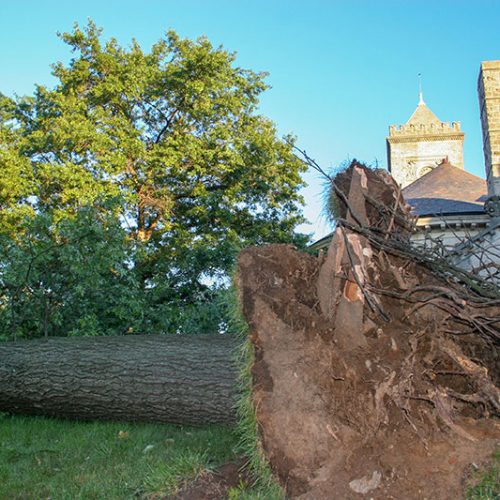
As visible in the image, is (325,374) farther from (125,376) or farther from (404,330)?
(125,376)

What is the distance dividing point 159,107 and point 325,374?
17254 millimetres

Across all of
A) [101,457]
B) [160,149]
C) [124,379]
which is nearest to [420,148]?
[160,149]

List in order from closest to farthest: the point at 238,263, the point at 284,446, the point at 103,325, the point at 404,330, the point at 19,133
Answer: the point at 284,446 → the point at 404,330 → the point at 238,263 → the point at 103,325 → the point at 19,133

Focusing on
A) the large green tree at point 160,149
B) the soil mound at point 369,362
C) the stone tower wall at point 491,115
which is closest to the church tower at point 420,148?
the stone tower wall at point 491,115

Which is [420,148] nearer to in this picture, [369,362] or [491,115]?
[491,115]

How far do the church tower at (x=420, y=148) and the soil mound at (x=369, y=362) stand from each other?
47449mm

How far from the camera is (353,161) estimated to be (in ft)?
13.5

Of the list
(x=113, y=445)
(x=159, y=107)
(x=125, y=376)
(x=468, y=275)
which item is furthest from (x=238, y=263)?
(x=159, y=107)

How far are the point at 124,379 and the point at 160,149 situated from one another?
12174mm

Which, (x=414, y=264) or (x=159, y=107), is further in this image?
(x=159, y=107)

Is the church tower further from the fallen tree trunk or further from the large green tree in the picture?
the fallen tree trunk

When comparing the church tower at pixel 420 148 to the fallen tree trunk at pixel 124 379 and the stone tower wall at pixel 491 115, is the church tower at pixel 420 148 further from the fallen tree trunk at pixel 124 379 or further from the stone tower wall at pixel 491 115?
the fallen tree trunk at pixel 124 379

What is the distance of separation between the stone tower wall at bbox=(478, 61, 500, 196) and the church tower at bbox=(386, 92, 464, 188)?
27712 millimetres

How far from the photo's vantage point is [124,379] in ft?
21.4
